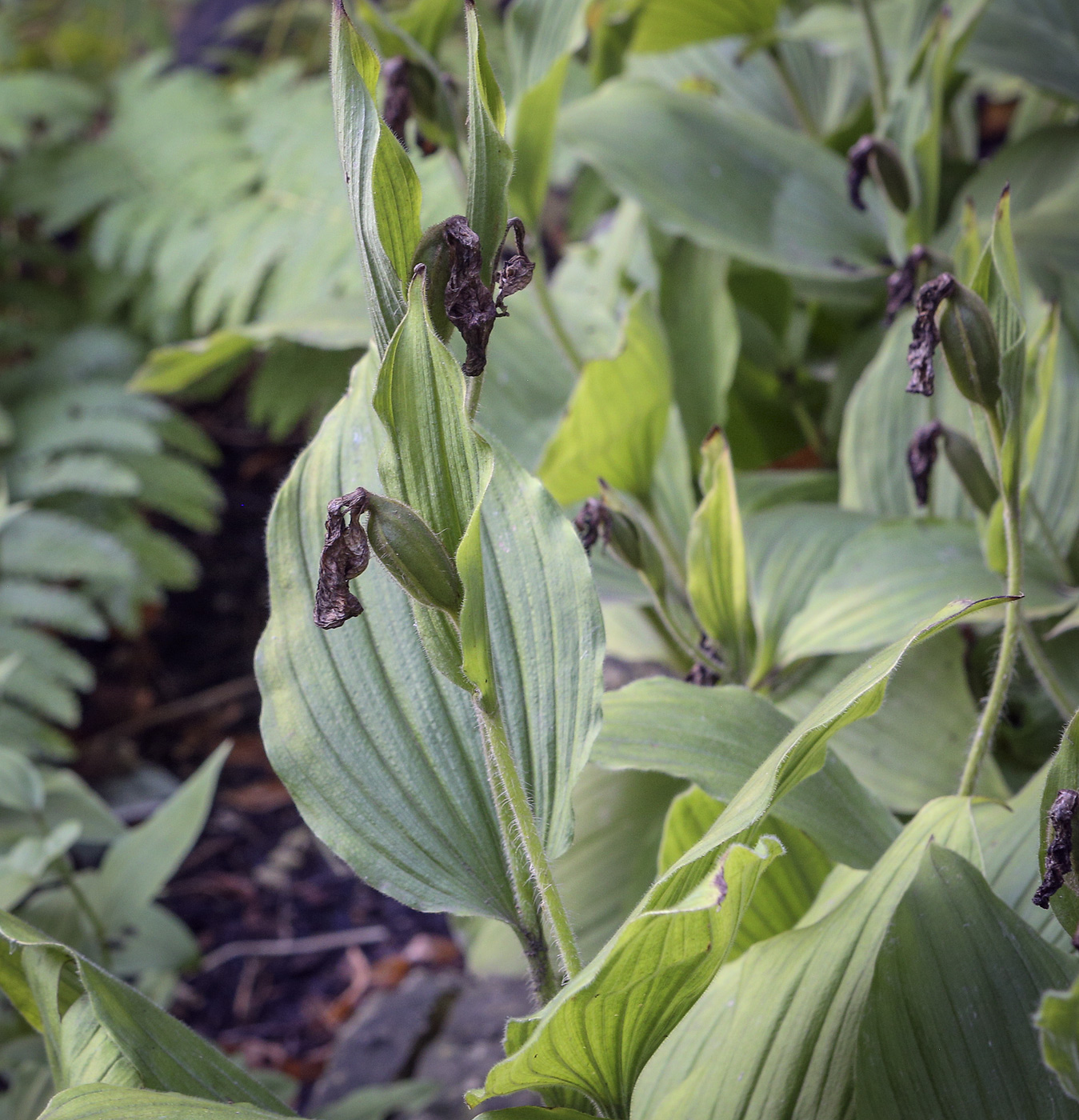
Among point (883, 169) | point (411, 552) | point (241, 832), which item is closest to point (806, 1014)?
point (411, 552)

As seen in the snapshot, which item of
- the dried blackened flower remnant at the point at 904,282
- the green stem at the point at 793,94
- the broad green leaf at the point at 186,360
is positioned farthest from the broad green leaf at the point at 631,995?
the green stem at the point at 793,94

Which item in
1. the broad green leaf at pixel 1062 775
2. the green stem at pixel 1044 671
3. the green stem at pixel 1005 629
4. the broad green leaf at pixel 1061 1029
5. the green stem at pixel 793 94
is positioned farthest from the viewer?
the green stem at pixel 793 94

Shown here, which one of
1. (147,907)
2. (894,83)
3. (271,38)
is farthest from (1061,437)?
(271,38)

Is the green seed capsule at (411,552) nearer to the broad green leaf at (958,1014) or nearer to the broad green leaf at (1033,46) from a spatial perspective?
the broad green leaf at (958,1014)

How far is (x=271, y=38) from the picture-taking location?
8.85ft

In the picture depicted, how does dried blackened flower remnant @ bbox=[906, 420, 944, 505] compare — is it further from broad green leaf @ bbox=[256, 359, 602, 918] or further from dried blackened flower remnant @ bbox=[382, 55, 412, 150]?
dried blackened flower remnant @ bbox=[382, 55, 412, 150]

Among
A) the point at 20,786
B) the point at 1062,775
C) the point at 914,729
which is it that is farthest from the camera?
the point at 20,786

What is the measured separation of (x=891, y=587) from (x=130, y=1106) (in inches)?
22.5

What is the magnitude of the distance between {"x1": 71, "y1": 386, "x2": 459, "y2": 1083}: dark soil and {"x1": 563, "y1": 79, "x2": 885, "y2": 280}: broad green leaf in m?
1.03

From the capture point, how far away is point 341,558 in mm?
398

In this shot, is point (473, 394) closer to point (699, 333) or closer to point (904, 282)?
point (904, 282)

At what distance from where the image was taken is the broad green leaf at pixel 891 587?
2.34 ft

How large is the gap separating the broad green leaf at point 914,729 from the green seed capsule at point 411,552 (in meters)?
0.41

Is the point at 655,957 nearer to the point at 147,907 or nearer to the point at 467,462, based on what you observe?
the point at 467,462
